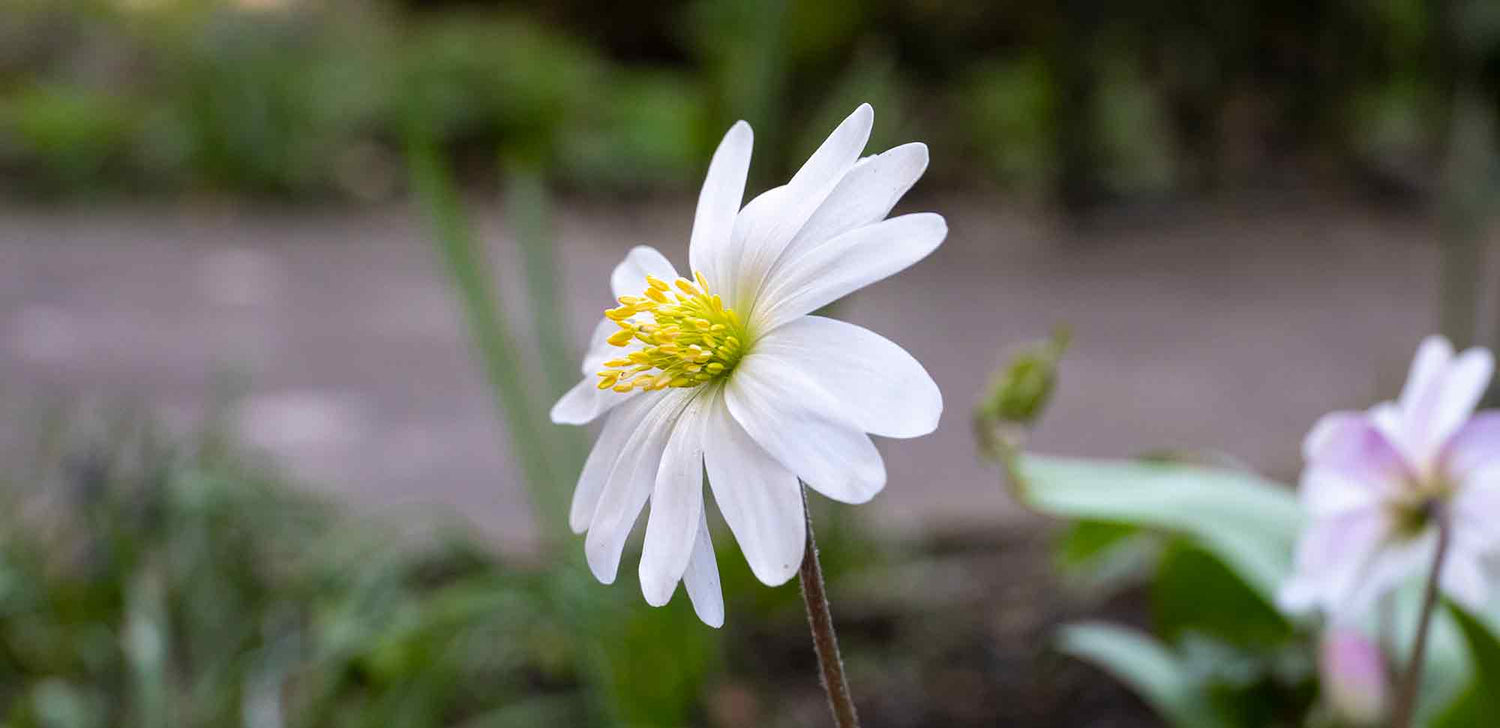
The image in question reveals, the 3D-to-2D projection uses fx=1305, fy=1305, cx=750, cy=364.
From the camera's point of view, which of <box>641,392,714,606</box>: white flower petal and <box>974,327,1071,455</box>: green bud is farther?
<box>974,327,1071,455</box>: green bud

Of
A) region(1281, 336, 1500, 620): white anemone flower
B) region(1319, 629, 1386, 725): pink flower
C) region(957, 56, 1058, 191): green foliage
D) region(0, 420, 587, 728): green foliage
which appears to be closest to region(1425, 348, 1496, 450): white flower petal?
region(1281, 336, 1500, 620): white anemone flower

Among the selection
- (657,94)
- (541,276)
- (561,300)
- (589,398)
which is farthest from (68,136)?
(589,398)

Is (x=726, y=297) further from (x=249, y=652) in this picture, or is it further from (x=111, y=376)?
(x=111, y=376)

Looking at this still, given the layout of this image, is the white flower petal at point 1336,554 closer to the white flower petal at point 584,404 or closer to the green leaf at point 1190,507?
the green leaf at point 1190,507

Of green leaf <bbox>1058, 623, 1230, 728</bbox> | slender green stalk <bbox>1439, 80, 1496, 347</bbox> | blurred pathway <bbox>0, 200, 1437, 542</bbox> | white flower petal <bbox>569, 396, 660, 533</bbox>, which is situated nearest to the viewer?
white flower petal <bbox>569, 396, 660, 533</bbox>

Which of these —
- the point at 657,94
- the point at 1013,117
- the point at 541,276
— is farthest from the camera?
the point at 657,94

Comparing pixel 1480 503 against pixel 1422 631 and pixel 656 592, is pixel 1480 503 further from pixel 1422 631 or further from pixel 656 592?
pixel 656 592

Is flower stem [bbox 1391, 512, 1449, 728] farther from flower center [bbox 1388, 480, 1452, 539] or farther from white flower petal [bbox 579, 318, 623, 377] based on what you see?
Answer: white flower petal [bbox 579, 318, 623, 377]

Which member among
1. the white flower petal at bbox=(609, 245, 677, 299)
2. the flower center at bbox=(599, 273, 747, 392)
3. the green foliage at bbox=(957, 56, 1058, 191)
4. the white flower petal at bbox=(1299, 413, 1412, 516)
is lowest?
the white flower petal at bbox=(1299, 413, 1412, 516)
